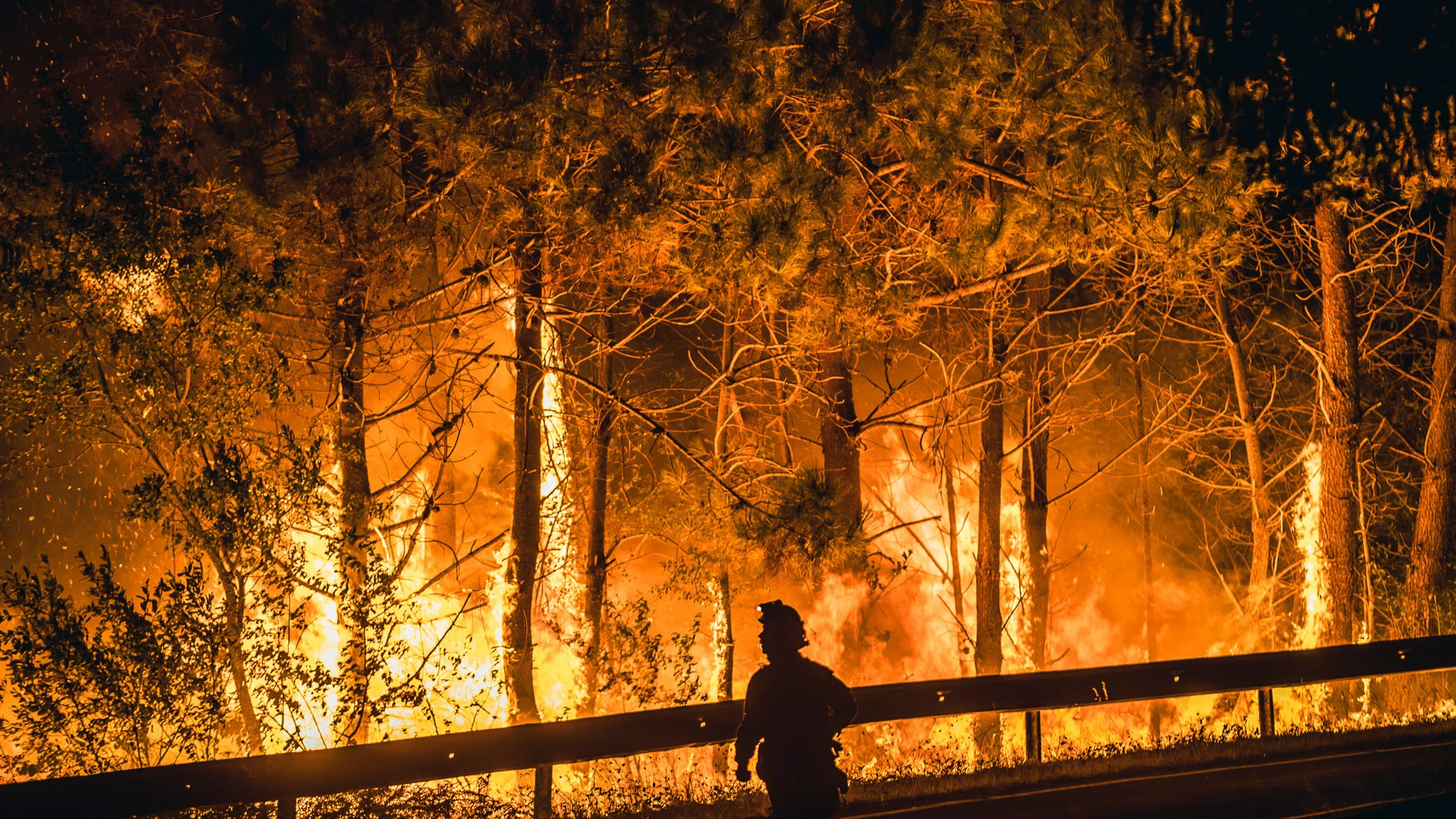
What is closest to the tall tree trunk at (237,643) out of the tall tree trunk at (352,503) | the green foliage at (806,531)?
the tall tree trunk at (352,503)

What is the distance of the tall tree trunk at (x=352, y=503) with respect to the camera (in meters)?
8.81

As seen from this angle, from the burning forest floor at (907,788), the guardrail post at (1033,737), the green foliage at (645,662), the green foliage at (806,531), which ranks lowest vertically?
the burning forest floor at (907,788)

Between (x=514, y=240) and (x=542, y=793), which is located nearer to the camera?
(x=542, y=793)

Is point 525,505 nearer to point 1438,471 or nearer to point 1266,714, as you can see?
point 1266,714

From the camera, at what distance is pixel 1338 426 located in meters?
16.6

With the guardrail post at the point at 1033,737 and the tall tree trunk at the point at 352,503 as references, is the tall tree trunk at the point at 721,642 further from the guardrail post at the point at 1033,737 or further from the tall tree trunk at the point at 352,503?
the tall tree trunk at the point at 352,503

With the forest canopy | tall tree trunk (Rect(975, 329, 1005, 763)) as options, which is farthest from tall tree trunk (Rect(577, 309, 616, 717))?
tall tree trunk (Rect(975, 329, 1005, 763))

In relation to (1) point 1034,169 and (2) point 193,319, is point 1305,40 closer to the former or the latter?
(1) point 1034,169

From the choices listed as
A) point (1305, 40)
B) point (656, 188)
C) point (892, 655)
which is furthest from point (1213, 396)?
point (656, 188)

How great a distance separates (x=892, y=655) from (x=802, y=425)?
5.85 m

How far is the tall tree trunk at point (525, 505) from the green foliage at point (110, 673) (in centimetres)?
450

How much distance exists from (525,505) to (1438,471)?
14.2 m

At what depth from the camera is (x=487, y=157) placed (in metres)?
10.1

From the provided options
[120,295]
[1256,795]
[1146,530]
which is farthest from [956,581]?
[120,295]
